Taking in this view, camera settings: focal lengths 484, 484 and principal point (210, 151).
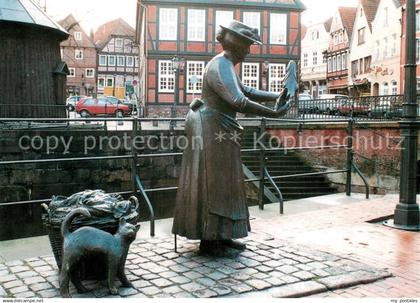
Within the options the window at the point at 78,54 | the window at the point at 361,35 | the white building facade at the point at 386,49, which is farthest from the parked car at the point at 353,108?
the window at the point at 78,54

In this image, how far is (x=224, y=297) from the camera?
3.52 meters

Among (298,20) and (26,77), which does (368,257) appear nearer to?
(26,77)

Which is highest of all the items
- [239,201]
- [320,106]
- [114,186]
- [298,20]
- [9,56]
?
[298,20]

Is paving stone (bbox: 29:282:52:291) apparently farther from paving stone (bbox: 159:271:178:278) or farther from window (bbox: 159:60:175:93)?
window (bbox: 159:60:175:93)

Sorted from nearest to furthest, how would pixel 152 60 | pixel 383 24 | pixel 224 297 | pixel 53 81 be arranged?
pixel 224 297, pixel 53 81, pixel 152 60, pixel 383 24

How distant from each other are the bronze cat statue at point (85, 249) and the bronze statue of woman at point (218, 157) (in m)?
0.98

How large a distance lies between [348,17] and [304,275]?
5121 cm

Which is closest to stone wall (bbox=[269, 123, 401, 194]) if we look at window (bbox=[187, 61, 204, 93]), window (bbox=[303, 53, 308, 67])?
window (bbox=[187, 61, 204, 93])

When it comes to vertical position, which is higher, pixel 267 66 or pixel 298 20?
pixel 298 20

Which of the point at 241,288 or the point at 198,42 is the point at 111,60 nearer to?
the point at 198,42

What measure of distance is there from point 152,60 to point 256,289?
26.3 meters

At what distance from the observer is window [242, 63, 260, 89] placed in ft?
99.1

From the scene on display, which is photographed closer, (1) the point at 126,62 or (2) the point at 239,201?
(2) the point at 239,201

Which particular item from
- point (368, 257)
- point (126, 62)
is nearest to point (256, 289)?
point (368, 257)
